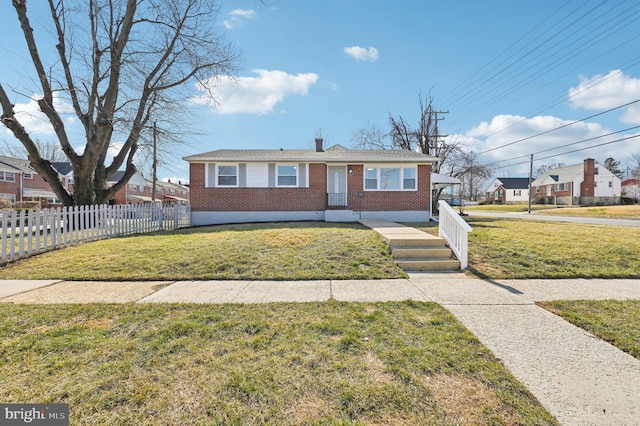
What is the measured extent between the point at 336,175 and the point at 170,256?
9227mm

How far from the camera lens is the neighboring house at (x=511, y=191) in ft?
202

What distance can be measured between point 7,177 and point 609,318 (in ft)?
155

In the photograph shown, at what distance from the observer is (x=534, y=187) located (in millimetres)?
57156

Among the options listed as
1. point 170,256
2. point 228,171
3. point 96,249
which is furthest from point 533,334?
point 228,171

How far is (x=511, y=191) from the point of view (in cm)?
6266

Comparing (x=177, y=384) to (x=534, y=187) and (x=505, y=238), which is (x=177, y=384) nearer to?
(x=505, y=238)

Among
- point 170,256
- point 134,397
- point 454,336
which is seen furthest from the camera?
point 170,256

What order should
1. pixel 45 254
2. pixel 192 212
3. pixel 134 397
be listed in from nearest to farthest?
pixel 134 397
pixel 45 254
pixel 192 212

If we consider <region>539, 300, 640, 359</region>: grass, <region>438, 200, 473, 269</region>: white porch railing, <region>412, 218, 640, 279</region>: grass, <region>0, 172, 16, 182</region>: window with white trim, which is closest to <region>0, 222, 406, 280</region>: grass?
<region>438, 200, 473, 269</region>: white porch railing

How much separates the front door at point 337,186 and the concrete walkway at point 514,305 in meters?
8.58

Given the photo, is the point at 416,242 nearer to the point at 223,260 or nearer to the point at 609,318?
the point at 609,318

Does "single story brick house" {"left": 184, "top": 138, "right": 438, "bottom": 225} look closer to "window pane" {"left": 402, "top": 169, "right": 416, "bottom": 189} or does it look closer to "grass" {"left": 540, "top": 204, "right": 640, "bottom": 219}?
"window pane" {"left": 402, "top": 169, "right": 416, "bottom": 189}

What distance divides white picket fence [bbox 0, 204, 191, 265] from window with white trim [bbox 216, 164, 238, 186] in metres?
2.46

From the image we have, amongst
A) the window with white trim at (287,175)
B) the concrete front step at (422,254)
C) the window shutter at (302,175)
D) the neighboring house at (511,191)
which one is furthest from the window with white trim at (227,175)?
the neighboring house at (511,191)
